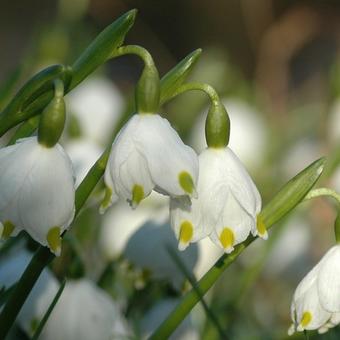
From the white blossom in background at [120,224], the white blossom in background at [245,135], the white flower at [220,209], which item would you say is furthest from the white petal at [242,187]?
the white blossom in background at [245,135]

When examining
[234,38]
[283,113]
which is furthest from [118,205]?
[234,38]

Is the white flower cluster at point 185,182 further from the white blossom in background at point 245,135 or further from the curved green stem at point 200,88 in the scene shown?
the white blossom in background at point 245,135

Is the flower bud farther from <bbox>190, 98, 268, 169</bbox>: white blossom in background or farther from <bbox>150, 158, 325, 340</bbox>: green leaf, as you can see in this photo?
<bbox>190, 98, 268, 169</bbox>: white blossom in background

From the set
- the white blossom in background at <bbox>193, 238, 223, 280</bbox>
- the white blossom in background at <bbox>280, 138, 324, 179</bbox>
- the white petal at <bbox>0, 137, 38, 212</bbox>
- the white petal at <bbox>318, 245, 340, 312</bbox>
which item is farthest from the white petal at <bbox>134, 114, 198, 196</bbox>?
the white blossom in background at <bbox>280, 138, 324, 179</bbox>

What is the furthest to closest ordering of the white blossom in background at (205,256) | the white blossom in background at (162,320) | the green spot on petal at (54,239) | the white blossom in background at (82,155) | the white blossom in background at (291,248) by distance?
1. the white blossom in background at (291,248)
2. the white blossom in background at (82,155)
3. the white blossom in background at (205,256)
4. the white blossom in background at (162,320)
5. the green spot on petal at (54,239)

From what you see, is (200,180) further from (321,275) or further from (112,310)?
(112,310)

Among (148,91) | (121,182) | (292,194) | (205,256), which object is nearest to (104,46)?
(148,91)
